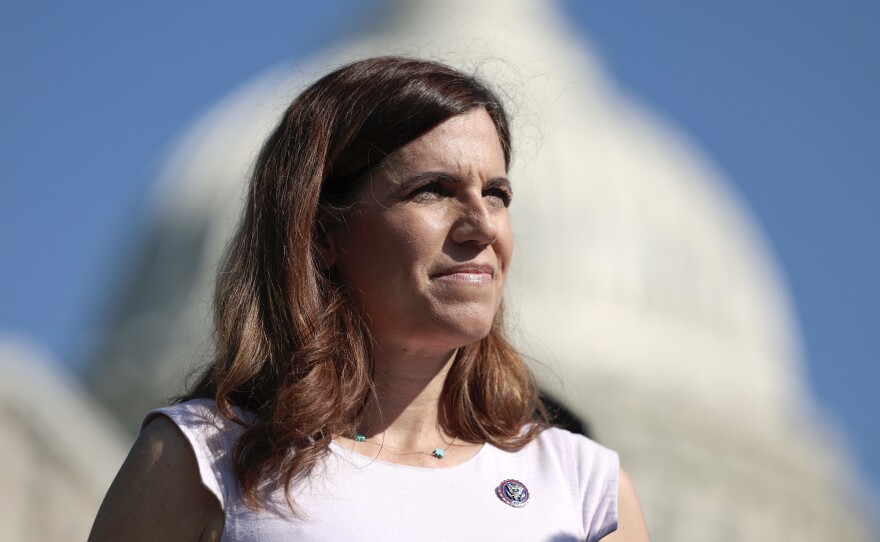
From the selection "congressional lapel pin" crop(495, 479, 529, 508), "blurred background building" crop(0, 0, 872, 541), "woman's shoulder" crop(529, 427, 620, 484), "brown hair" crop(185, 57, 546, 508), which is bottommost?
"blurred background building" crop(0, 0, 872, 541)

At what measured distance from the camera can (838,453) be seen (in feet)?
175

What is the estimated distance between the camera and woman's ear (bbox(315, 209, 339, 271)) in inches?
216

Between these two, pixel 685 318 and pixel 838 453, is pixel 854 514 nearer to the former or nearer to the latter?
pixel 838 453

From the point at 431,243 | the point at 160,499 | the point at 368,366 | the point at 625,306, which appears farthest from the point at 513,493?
the point at 625,306

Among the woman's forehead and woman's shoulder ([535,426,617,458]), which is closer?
the woman's forehead

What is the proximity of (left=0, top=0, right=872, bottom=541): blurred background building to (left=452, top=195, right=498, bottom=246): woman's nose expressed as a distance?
3688 cm

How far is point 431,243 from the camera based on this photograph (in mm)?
5258

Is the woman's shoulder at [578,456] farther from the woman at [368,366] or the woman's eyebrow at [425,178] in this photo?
the woman's eyebrow at [425,178]

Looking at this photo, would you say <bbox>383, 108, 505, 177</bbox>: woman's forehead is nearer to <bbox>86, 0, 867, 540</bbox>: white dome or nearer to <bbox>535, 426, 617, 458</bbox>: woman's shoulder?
<bbox>535, 426, 617, 458</bbox>: woman's shoulder

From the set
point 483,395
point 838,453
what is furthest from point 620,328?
point 483,395

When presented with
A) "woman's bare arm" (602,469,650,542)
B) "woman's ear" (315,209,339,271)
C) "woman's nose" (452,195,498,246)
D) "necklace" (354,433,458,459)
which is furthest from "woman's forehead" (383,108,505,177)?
"woman's bare arm" (602,469,650,542)

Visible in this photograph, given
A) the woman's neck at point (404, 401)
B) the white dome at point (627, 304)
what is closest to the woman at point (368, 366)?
the woman's neck at point (404, 401)

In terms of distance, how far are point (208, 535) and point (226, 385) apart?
484 millimetres

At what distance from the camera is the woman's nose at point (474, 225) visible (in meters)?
5.26
